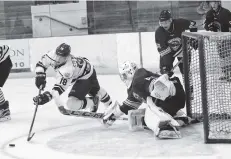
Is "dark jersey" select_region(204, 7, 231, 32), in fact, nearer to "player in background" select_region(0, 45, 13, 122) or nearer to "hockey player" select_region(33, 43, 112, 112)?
"hockey player" select_region(33, 43, 112, 112)

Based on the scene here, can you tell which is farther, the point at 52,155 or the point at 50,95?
the point at 50,95

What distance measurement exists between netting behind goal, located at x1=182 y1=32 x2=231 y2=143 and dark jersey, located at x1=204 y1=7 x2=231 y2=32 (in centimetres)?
186

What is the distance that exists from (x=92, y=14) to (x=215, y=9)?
10.1 feet

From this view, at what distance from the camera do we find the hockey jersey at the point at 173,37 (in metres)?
5.17

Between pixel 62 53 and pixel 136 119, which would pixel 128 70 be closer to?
pixel 136 119

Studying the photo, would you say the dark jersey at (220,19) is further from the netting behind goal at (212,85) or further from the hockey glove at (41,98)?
the hockey glove at (41,98)

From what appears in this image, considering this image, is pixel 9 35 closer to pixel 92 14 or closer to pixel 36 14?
pixel 36 14

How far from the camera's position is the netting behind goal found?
341cm

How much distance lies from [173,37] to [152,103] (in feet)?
5.30

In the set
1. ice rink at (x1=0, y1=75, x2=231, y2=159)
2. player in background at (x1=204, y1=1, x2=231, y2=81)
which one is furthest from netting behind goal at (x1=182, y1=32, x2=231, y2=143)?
player in background at (x1=204, y1=1, x2=231, y2=81)

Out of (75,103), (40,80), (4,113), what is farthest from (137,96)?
(4,113)

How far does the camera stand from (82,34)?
845 centimetres

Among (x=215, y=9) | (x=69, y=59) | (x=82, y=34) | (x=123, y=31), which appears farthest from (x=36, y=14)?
(x=69, y=59)

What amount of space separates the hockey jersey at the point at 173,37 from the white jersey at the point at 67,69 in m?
1.02
